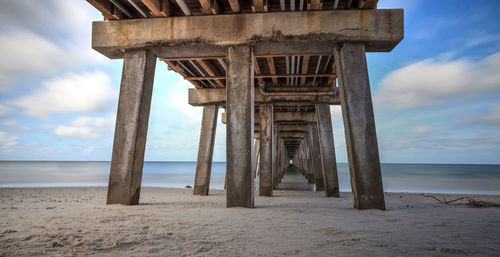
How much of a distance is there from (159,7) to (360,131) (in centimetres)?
545

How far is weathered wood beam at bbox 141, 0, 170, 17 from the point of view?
659 centimetres

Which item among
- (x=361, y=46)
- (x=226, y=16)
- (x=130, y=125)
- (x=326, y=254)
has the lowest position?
(x=326, y=254)

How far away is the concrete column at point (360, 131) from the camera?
6066 mm

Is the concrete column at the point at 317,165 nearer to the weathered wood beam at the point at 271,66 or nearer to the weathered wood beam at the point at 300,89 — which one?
the weathered wood beam at the point at 300,89

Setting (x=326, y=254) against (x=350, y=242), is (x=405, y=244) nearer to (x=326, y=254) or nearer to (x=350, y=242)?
(x=350, y=242)

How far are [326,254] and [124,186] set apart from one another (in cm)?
530

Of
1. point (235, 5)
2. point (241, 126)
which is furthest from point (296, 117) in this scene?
point (235, 5)

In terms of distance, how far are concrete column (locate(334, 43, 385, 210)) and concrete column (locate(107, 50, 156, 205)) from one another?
15.4 feet

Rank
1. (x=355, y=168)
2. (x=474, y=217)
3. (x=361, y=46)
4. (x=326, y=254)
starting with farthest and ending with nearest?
(x=361, y=46) → (x=355, y=168) → (x=474, y=217) → (x=326, y=254)

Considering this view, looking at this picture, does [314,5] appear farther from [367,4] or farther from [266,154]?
[266,154]

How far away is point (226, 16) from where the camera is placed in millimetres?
6883

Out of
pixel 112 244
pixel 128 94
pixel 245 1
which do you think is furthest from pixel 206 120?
pixel 112 244

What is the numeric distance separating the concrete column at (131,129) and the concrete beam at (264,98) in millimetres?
5095

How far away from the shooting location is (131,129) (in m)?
6.77
